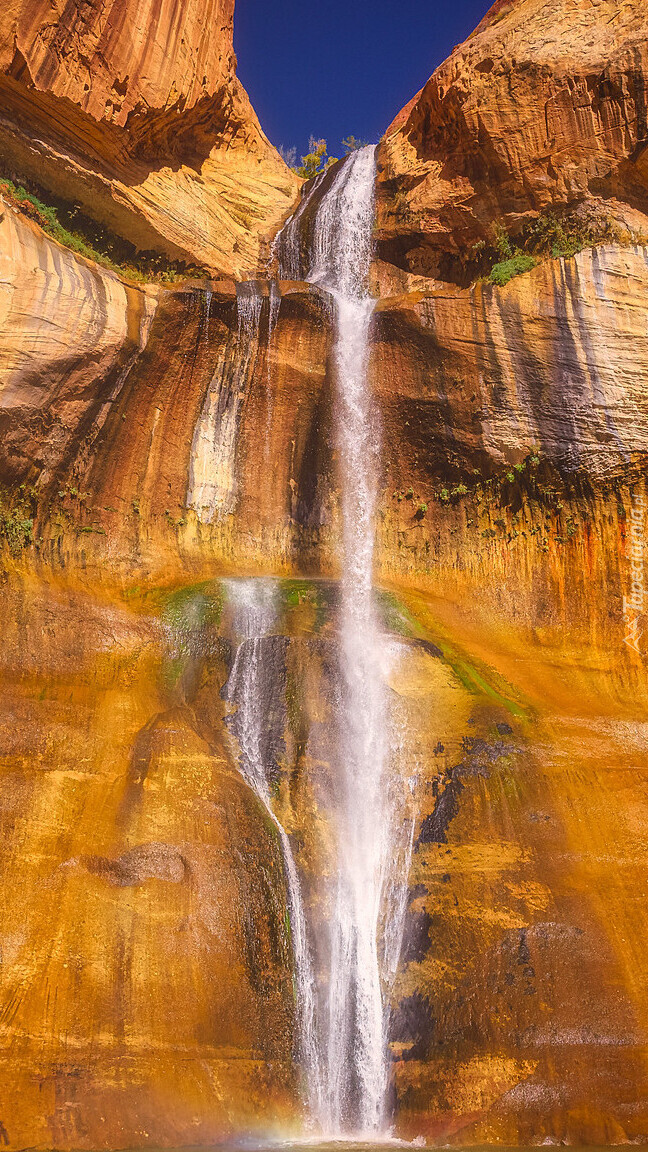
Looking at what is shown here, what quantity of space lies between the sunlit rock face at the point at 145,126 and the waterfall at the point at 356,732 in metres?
1.50

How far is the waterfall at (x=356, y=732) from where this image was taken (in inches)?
303

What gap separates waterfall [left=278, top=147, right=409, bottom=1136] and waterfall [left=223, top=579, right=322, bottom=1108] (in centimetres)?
21

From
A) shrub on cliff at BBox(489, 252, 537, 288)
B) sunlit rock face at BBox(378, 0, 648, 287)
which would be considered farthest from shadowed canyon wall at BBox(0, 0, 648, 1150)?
shrub on cliff at BBox(489, 252, 537, 288)

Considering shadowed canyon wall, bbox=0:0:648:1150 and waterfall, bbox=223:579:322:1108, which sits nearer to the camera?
shadowed canyon wall, bbox=0:0:648:1150

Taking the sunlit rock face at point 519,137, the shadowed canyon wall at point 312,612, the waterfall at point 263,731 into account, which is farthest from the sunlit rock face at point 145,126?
the waterfall at point 263,731

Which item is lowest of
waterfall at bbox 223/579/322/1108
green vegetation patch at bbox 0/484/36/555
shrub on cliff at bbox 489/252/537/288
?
waterfall at bbox 223/579/322/1108

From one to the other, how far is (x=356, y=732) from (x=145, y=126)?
11017mm

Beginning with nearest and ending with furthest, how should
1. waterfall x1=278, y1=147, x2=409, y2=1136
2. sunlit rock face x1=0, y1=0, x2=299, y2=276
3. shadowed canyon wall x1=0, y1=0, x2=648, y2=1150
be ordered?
1. shadowed canyon wall x1=0, y1=0, x2=648, y2=1150
2. waterfall x1=278, y1=147, x2=409, y2=1136
3. sunlit rock face x1=0, y1=0, x2=299, y2=276

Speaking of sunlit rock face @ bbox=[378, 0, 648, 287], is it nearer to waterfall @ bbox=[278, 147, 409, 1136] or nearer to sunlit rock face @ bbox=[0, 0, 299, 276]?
waterfall @ bbox=[278, 147, 409, 1136]

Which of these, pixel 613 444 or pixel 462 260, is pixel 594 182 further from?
pixel 613 444

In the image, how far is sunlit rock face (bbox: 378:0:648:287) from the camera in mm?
12062

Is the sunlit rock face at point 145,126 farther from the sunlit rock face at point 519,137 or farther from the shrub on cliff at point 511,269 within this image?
the shrub on cliff at point 511,269

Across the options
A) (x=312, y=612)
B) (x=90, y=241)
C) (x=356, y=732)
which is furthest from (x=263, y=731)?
(x=90, y=241)

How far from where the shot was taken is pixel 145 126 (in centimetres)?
1335
